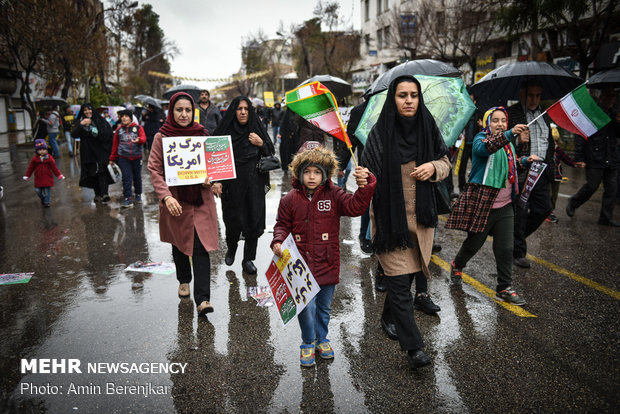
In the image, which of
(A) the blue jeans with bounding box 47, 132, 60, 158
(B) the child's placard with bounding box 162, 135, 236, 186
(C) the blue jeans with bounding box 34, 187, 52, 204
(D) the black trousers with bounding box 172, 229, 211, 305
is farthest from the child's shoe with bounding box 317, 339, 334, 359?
(A) the blue jeans with bounding box 47, 132, 60, 158

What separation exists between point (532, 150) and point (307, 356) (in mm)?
3804

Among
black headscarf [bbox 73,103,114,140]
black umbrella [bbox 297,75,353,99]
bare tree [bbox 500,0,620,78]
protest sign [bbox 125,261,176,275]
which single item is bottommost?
protest sign [bbox 125,261,176,275]

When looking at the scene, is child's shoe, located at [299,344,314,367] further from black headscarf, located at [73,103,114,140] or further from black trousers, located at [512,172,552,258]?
black headscarf, located at [73,103,114,140]

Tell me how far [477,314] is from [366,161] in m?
1.95

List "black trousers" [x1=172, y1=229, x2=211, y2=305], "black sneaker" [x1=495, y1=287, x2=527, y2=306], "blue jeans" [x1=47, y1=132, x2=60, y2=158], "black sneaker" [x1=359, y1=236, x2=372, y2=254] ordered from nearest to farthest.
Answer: "black trousers" [x1=172, y1=229, x2=211, y2=305] → "black sneaker" [x1=495, y1=287, x2=527, y2=306] → "black sneaker" [x1=359, y1=236, x2=372, y2=254] → "blue jeans" [x1=47, y1=132, x2=60, y2=158]

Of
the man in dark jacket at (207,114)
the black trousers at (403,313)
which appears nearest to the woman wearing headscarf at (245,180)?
the black trousers at (403,313)

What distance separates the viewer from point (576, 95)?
201 inches

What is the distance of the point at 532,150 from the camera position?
5465 mm

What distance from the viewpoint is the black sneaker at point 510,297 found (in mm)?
4430

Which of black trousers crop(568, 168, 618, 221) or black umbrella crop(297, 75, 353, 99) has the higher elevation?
black umbrella crop(297, 75, 353, 99)

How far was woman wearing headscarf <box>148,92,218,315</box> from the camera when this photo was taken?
4281 millimetres

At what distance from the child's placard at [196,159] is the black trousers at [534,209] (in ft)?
11.1

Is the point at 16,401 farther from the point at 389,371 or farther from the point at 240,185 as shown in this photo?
the point at 240,185

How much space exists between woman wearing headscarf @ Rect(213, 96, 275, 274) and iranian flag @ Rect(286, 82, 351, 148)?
1999 mm
